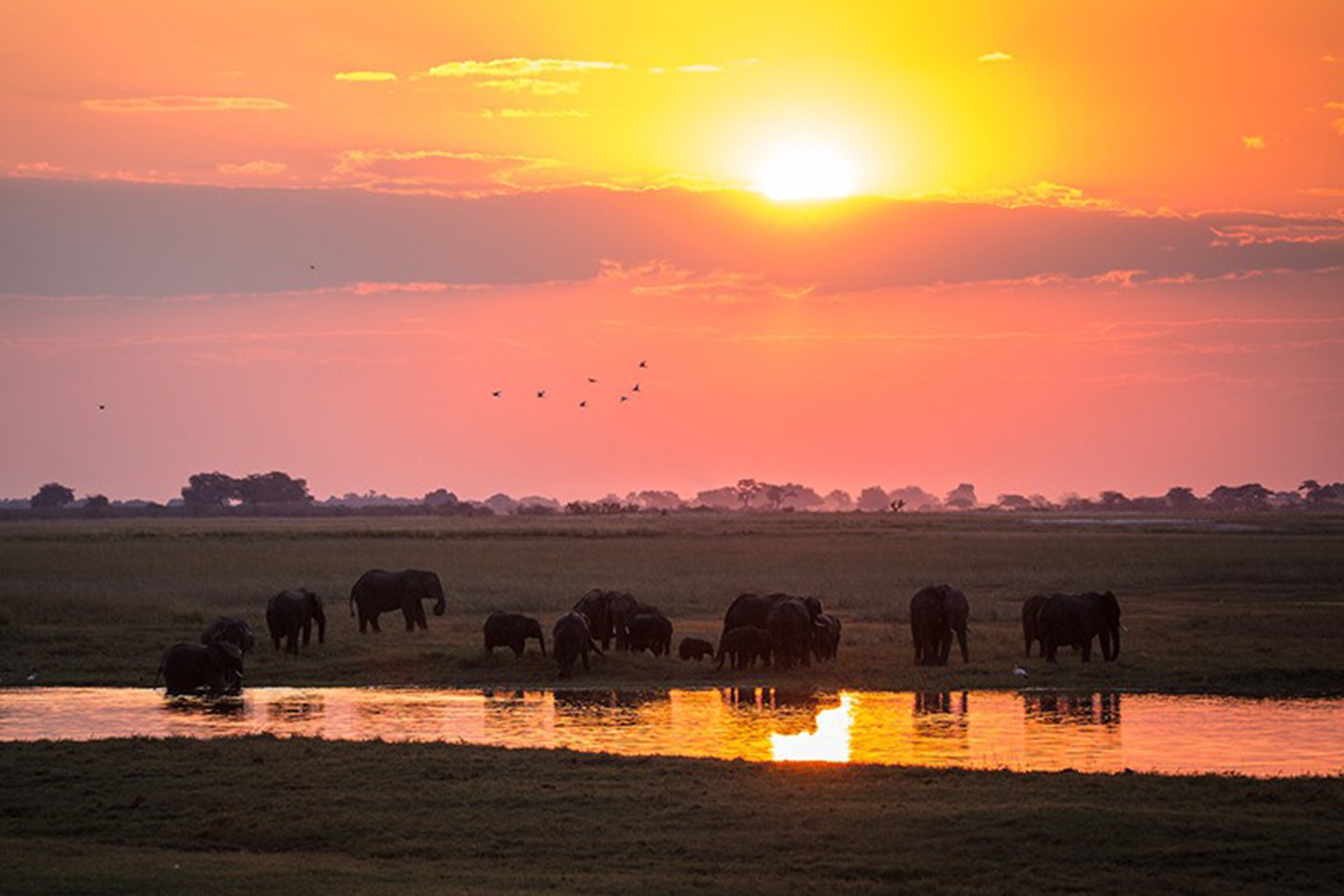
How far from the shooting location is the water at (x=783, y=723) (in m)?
25.3

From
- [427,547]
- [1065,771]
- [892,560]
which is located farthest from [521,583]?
[1065,771]

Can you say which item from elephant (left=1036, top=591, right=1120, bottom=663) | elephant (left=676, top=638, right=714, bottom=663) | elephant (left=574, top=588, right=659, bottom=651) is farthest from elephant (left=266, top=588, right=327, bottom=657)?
elephant (left=1036, top=591, right=1120, bottom=663)

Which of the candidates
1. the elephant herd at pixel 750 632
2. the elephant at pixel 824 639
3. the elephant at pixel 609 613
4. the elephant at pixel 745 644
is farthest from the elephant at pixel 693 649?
the elephant at pixel 824 639

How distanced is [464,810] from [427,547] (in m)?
81.1

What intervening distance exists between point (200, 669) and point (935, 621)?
15.2 meters

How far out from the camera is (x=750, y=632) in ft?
122

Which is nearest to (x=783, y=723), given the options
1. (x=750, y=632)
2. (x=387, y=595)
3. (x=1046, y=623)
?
(x=750, y=632)

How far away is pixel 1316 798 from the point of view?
2036 cm

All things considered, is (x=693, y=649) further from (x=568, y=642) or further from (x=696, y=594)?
(x=696, y=594)

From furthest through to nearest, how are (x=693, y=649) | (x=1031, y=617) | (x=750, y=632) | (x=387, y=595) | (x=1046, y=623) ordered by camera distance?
(x=387, y=595) < (x=1031, y=617) < (x=693, y=649) < (x=1046, y=623) < (x=750, y=632)

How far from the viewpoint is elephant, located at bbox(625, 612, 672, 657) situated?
132ft

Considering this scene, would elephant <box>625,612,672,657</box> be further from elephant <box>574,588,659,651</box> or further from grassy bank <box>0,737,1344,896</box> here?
grassy bank <box>0,737,1344,896</box>

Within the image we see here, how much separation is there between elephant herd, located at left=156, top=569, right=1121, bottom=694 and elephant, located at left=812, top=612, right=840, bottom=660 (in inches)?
0.8

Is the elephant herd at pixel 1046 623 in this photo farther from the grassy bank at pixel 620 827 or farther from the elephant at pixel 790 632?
the grassy bank at pixel 620 827
